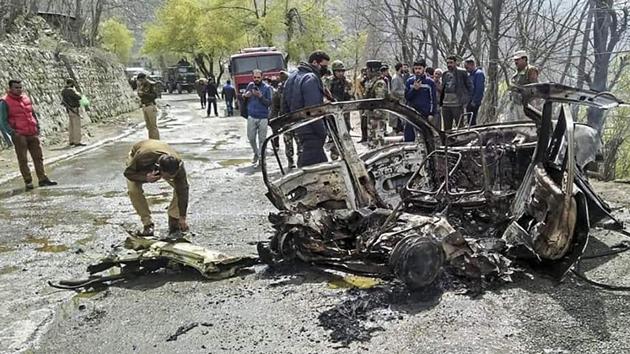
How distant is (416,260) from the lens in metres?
4.09

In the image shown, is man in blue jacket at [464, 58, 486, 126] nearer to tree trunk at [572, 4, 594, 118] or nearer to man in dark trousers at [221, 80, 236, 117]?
tree trunk at [572, 4, 594, 118]

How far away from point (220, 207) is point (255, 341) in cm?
404

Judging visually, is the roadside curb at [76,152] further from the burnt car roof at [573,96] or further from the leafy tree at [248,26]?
the leafy tree at [248,26]

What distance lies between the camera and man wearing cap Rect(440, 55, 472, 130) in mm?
9781

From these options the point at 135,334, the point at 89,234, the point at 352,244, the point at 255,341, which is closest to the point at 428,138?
the point at 352,244

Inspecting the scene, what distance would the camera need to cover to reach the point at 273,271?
5.02 metres

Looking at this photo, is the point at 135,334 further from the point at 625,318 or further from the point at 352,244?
the point at 625,318

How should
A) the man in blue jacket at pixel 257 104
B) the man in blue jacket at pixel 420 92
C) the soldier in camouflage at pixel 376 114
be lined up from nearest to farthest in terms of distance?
the man in blue jacket at pixel 420 92, the man in blue jacket at pixel 257 104, the soldier in camouflage at pixel 376 114

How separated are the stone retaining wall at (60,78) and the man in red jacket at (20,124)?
19.4 ft

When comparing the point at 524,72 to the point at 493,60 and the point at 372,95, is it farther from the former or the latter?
the point at 372,95

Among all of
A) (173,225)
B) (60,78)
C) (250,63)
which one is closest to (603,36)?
(173,225)

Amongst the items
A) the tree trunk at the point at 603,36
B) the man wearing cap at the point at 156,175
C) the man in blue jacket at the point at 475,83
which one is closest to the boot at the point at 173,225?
the man wearing cap at the point at 156,175

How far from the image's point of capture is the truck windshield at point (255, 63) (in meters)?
23.5

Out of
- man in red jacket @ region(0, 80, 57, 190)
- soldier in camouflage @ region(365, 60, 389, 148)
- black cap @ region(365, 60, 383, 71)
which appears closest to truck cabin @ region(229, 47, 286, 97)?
black cap @ region(365, 60, 383, 71)
